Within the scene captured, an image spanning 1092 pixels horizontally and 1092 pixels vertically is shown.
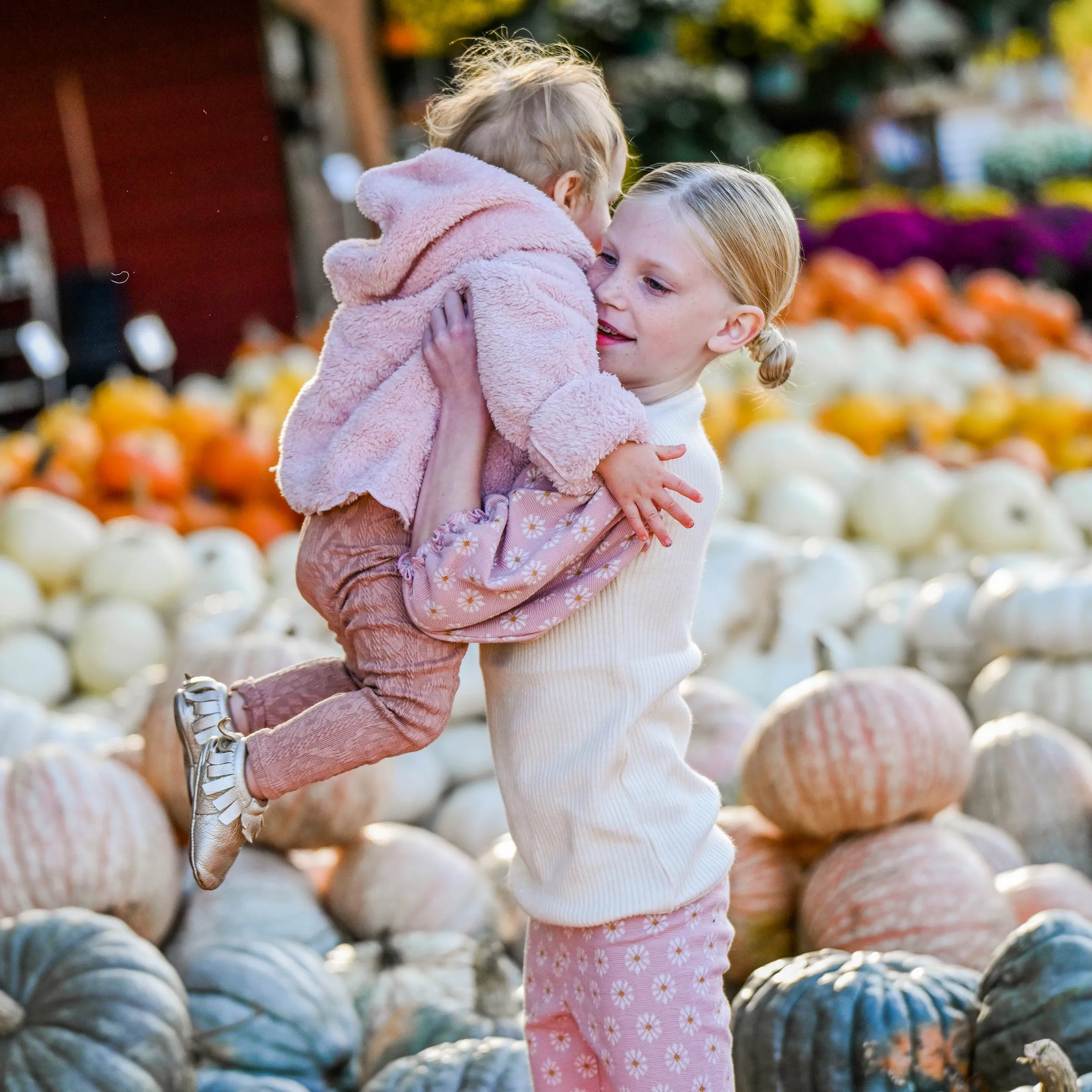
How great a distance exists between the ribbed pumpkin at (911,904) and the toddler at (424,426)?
1.25 metres

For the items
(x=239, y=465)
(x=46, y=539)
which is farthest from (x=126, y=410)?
(x=46, y=539)

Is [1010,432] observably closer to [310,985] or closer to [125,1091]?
[310,985]

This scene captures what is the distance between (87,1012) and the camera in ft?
7.87

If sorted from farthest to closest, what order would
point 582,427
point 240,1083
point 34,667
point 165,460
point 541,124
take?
point 165,460, point 34,667, point 240,1083, point 541,124, point 582,427

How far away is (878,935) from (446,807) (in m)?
1.40

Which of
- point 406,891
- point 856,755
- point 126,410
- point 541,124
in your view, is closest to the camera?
point 541,124

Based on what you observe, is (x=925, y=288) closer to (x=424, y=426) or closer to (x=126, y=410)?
(x=126, y=410)

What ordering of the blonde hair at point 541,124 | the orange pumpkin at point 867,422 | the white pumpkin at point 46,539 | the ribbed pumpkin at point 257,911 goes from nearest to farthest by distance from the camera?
the blonde hair at point 541,124 → the ribbed pumpkin at point 257,911 → the white pumpkin at point 46,539 → the orange pumpkin at point 867,422

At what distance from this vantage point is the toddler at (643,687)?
6.25ft

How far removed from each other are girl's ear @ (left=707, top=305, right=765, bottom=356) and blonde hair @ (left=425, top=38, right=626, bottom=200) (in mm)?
302

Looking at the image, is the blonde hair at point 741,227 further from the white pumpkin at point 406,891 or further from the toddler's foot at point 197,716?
the white pumpkin at point 406,891

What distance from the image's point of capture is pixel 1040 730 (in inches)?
141

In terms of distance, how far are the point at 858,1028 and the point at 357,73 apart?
10433 millimetres

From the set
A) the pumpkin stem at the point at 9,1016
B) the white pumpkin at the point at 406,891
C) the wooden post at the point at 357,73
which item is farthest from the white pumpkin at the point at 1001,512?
the wooden post at the point at 357,73
